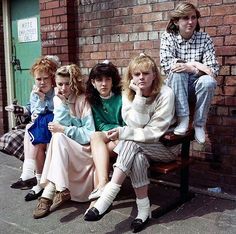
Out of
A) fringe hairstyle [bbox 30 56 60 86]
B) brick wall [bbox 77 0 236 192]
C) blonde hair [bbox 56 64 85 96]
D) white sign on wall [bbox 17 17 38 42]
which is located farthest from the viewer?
white sign on wall [bbox 17 17 38 42]

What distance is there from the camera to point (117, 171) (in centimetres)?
318

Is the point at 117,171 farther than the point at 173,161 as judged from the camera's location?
No

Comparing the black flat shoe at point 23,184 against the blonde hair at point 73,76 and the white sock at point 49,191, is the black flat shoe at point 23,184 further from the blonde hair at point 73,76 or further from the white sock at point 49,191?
the blonde hair at point 73,76

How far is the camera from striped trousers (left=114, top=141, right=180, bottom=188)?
3176mm

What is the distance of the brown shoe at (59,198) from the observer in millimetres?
3529

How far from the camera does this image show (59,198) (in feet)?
11.6

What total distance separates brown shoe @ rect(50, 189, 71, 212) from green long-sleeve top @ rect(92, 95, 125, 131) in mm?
650

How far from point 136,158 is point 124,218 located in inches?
23.1

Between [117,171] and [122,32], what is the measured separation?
2.00 metres

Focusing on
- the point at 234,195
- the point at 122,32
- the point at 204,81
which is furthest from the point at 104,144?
the point at 122,32

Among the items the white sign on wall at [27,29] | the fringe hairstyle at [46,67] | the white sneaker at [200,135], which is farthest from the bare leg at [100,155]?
the white sign on wall at [27,29]

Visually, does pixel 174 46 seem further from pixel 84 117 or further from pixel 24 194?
pixel 24 194

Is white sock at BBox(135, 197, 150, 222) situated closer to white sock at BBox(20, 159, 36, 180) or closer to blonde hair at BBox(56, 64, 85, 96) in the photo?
blonde hair at BBox(56, 64, 85, 96)

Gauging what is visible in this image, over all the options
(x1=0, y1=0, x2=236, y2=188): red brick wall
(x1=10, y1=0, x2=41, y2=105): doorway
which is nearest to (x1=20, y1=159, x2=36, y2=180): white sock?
(x1=0, y1=0, x2=236, y2=188): red brick wall
